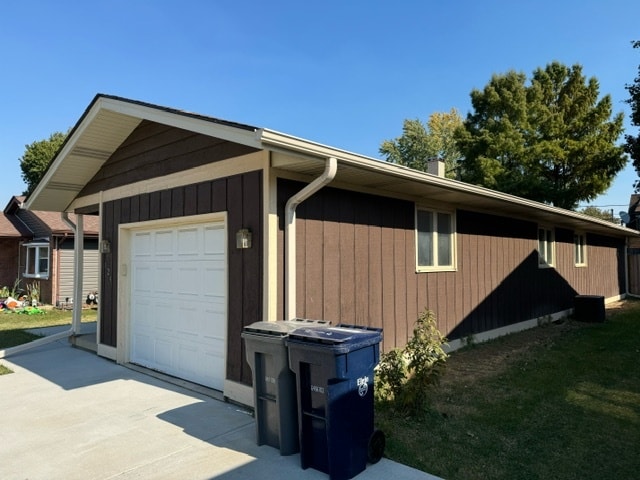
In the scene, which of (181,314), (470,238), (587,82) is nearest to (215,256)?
(181,314)

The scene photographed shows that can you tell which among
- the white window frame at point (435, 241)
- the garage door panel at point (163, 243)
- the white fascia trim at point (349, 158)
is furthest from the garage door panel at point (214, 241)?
the white window frame at point (435, 241)

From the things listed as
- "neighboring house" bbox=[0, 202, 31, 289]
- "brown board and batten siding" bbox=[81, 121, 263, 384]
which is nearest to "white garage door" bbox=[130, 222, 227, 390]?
"brown board and batten siding" bbox=[81, 121, 263, 384]

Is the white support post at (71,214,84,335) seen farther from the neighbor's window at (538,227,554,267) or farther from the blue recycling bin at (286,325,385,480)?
the neighbor's window at (538,227,554,267)

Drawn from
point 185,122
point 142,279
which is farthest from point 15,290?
point 185,122

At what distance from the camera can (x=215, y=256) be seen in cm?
520

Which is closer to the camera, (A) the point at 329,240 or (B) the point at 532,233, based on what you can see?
(A) the point at 329,240

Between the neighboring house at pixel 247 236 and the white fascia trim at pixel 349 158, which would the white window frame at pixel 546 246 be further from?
the white fascia trim at pixel 349 158

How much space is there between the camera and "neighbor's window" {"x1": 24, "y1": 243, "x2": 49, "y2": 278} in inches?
588

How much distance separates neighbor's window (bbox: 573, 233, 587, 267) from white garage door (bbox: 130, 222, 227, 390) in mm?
11391

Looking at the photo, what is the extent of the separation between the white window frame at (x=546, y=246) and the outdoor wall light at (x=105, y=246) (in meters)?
9.39

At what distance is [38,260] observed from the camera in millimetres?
15234

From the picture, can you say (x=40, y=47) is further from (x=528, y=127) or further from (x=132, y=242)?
(x=528, y=127)

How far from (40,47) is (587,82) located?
26.6 meters

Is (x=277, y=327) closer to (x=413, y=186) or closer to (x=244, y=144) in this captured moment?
(x=244, y=144)
